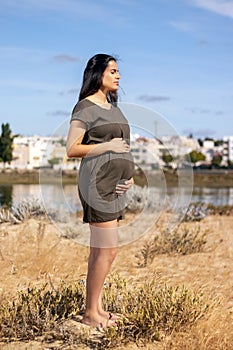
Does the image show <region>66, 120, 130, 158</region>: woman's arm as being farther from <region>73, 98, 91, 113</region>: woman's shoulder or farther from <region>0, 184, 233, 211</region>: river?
<region>0, 184, 233, 211</region>: river

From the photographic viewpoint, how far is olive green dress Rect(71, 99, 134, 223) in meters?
4.12

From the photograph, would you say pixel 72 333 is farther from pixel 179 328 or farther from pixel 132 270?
pixel 132 270

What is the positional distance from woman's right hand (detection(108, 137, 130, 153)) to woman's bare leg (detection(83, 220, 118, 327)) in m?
0.48

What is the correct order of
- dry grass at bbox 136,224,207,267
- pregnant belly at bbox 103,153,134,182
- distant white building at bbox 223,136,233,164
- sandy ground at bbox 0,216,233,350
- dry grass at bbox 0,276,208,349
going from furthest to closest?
distant white building at bbox 223,136,233,164, dry grass at bbox 136,224,207,267, pregnant belly at bbox 103,153,134,182, dry grass at bbox 0,276,208,349, sandy ground at bbox 0,216,233,350

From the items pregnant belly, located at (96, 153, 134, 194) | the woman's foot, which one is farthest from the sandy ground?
pregnant belly, located at (96, 153, 134, 194)

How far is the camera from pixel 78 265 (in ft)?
22.6

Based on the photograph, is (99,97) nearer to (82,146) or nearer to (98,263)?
(82,146)

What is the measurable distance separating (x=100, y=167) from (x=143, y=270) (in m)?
2.85

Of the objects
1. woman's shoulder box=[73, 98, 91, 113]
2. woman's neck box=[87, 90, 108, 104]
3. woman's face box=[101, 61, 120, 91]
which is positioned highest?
woman's face box=[101, 61, 120, 91]

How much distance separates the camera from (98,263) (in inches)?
166

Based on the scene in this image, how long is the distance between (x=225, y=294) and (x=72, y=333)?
1.87 metres

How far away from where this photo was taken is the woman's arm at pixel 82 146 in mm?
4070

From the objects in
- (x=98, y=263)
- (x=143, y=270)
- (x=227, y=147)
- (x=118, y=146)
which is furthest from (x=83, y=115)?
(x=227, y=147)

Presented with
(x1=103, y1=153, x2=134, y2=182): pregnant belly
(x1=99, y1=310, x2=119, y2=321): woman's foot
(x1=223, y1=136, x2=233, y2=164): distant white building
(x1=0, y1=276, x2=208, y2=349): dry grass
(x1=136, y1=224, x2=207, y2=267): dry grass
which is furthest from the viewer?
(x1=223, y1=136, x2=233, y2=164): distant white building
